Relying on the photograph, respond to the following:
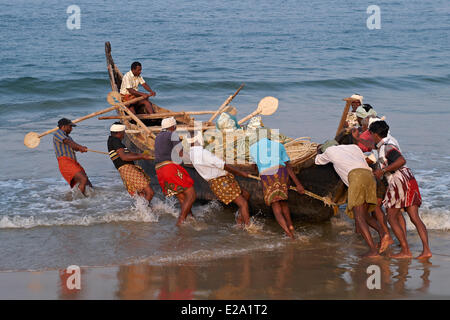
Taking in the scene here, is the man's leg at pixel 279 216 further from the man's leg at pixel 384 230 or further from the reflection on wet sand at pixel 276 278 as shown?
the man's leg at pixel 384 230

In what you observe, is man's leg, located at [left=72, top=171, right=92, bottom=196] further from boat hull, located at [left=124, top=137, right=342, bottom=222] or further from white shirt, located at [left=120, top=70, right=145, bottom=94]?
white shirt, located at [left=120, top=70, right=145, bottom=94]

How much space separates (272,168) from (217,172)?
68 cm

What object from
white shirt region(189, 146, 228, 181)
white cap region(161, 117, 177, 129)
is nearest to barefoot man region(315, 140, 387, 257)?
white shirt region(189, 146, 228, 181)

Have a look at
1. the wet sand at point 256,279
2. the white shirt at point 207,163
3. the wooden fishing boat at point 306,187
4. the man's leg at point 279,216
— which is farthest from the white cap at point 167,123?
the wet sand at point 256,279

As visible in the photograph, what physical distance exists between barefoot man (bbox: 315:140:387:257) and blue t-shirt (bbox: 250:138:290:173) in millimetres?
492

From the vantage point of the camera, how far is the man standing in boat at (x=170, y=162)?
6645 millimetres

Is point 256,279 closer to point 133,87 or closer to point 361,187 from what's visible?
point 361,187

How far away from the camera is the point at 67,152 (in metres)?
7.93

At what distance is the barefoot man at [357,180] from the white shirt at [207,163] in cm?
122

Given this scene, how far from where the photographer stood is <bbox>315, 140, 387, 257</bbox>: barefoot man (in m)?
5.75

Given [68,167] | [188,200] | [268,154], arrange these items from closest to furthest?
[268,154] < [188,200] < [68,167]

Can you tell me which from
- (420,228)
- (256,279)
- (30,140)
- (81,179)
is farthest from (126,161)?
(420,228)
